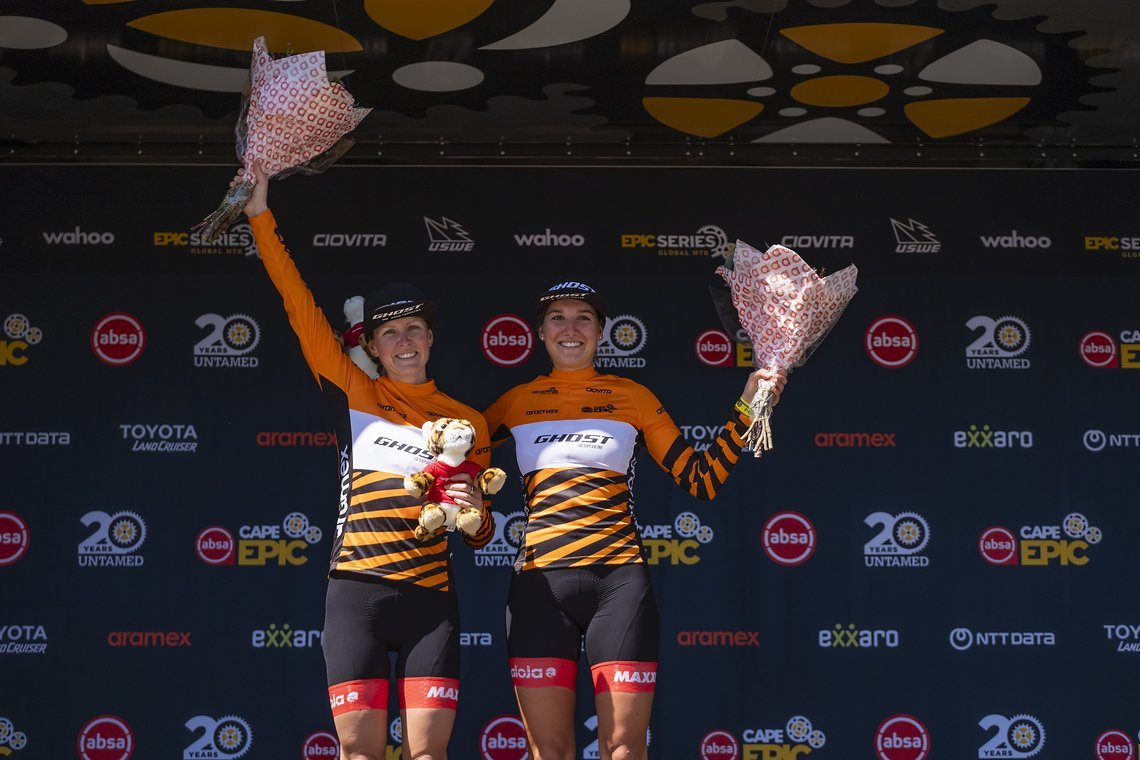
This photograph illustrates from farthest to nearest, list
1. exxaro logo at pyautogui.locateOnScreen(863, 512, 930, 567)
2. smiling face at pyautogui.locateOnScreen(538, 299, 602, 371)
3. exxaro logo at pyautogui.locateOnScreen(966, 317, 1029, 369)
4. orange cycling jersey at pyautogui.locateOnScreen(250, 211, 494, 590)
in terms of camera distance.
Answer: exxaro logo at pyautogui.locateOnScreen(966, 317, 1029, 369) < exxaro logo at pyautogui.locateOnScreen(863, 512, 930, 567) < smiling face at pyautogui.locateOnScreen(538, 299, 602, 371) < orange cycling jersey at pyautogui.locateOnScreen(250, 211, 494, 590)

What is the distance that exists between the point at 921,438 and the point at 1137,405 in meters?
0.82

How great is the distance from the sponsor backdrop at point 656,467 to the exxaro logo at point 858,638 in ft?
0.05

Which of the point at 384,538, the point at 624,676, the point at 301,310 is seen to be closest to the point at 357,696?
the point at 384,538

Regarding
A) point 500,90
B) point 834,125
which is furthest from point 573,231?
point 834,125

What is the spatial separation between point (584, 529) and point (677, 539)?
1.41 meters

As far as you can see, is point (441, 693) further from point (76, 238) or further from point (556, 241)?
point (76, 238)

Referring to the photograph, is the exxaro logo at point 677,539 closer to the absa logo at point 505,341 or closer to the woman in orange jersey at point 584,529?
the absa logo at point 505,341

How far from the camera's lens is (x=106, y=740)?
432cm

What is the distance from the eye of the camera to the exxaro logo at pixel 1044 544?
4496mm

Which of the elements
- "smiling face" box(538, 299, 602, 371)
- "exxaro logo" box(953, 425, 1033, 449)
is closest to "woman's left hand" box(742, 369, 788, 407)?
"smiling face" box(538, 299, 602, 371)

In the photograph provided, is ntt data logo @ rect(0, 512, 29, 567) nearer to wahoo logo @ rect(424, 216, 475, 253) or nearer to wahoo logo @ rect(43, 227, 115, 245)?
wahoo logo @ rect(43, 227, 115, 245)

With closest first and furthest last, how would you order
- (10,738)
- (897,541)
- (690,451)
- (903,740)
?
(690,451)
(10,738)
(903,740)
(897,541)

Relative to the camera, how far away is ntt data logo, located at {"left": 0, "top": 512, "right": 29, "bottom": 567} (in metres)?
4.40

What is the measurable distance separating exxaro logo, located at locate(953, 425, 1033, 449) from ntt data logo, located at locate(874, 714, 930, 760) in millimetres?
1034
